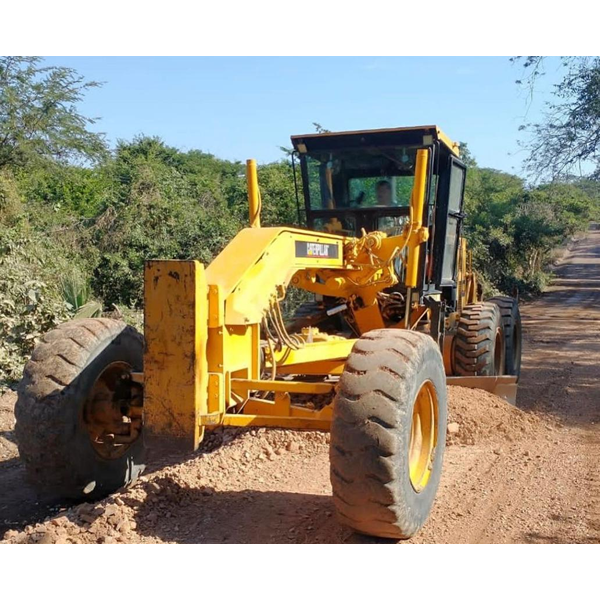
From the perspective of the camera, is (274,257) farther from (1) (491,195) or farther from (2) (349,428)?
(1) (491,195)

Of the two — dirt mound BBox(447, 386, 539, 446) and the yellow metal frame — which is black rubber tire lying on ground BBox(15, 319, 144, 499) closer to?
the yellow metal frame

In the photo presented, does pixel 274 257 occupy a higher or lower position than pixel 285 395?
higher

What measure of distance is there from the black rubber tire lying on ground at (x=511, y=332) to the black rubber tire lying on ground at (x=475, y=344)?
0.87m

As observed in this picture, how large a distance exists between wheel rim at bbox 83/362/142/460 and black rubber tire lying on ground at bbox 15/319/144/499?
0.10 m

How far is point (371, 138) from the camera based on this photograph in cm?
703

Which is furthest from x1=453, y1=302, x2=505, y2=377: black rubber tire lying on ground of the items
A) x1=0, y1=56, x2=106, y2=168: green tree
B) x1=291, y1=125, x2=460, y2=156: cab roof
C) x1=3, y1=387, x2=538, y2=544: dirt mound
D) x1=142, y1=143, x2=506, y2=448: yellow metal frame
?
x1=0, y1=56, x2=106, y2=168: green tree

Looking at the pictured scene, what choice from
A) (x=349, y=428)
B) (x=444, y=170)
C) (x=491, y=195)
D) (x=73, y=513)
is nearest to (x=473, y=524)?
(x=349, y=428)

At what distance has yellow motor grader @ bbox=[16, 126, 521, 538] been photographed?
3.94 metres

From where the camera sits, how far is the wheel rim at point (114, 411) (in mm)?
4977

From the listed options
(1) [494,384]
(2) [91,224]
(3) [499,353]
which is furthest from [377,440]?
(2) [91,224]

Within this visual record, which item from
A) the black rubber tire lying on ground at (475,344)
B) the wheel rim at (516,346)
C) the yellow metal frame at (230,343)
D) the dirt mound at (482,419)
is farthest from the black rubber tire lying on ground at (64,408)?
→ the wheel rim at (516,346)

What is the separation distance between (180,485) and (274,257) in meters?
1.75

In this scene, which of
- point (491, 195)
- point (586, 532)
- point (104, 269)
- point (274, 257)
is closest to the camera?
point (586, 532)

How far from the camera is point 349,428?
3.85 metres
